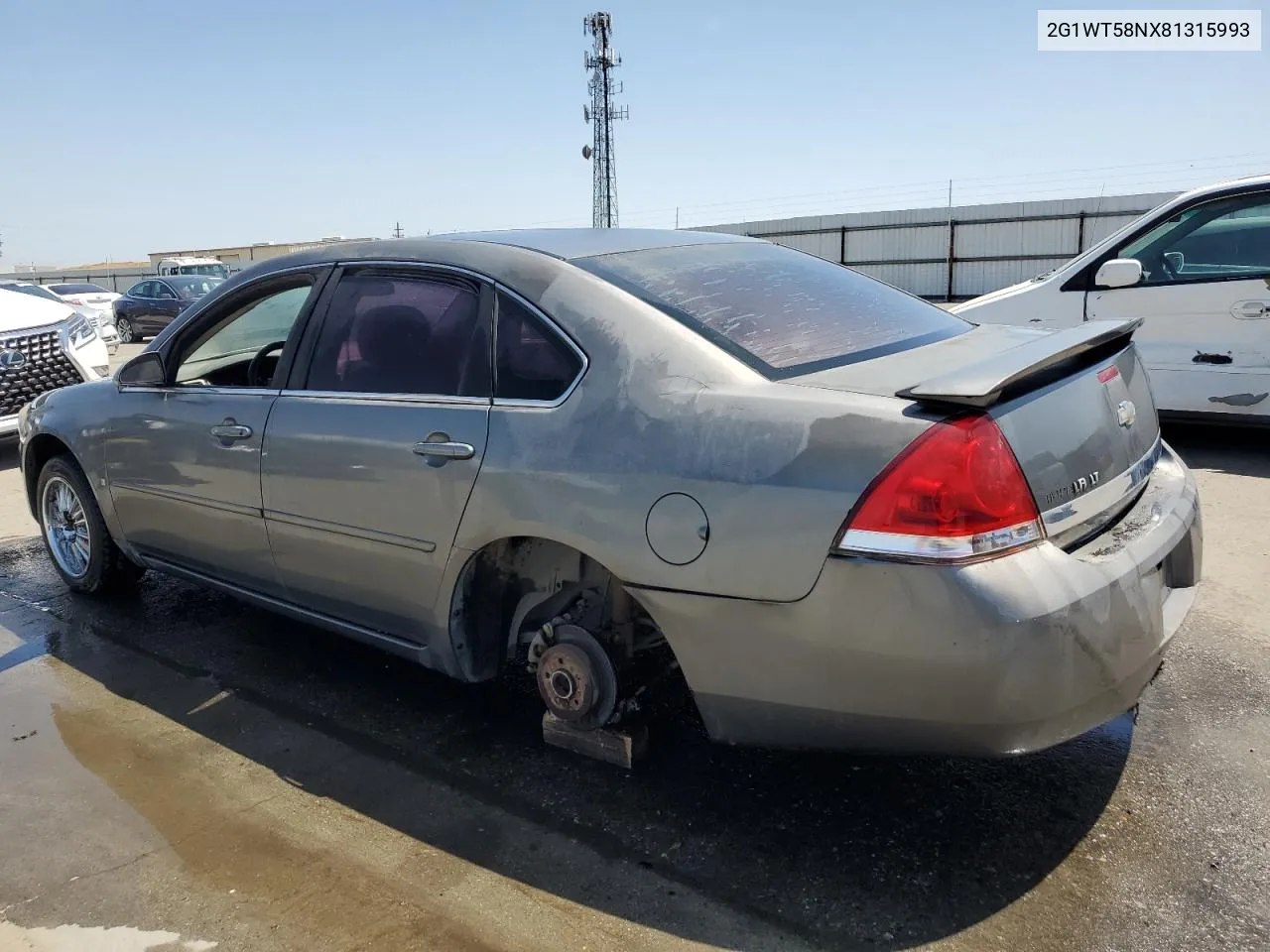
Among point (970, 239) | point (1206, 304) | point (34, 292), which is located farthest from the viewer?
point (970, 239)

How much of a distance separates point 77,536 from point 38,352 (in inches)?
185

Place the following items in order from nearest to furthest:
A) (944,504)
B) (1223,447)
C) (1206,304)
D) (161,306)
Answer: (944,504), (1206,304), (1223,447), (161,306)

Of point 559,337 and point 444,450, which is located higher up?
point 559,337

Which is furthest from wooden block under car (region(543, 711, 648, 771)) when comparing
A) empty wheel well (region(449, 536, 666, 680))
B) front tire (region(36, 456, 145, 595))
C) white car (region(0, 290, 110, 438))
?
white car (region(0, 290, 110, 438))

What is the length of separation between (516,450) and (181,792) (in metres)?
1.50

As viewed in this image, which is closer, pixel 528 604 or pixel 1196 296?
pixel 528 604

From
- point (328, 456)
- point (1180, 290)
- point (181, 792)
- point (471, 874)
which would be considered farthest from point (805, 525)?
point (1180, 290)

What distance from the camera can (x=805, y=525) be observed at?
2281mm

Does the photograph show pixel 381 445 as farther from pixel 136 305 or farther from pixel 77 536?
pixel 136 305

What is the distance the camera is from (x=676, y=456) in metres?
2.49

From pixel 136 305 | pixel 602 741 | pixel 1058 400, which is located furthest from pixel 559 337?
pixel 136 305

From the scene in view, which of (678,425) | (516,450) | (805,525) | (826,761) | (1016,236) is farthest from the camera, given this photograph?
(1016,236)

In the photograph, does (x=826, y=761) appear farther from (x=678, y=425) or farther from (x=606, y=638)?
(x=678, y=425)

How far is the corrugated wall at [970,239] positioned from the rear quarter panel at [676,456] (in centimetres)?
2041
